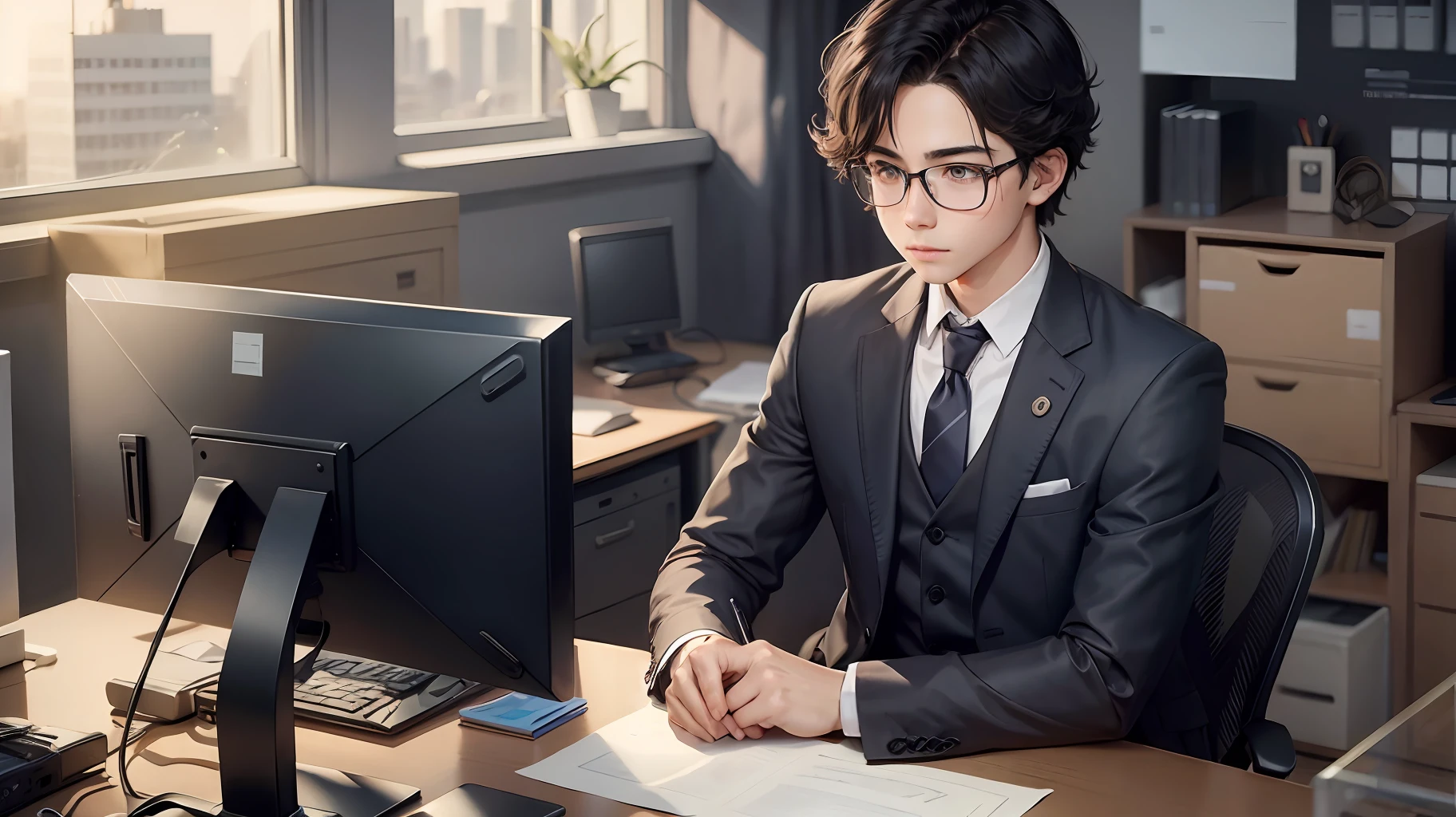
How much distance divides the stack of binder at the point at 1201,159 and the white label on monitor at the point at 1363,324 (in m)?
0.41

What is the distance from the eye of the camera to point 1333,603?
3.23 meters

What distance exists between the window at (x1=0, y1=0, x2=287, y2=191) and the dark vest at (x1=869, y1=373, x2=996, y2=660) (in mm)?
1659

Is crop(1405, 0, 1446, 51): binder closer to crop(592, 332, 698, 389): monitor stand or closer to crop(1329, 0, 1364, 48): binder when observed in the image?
crop(1329, 0, 1364, 48): binder

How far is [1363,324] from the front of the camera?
3.06m

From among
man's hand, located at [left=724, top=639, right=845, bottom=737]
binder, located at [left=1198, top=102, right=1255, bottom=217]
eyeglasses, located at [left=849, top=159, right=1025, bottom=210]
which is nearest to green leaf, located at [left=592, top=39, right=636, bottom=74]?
binder, located at [left=1198, top=102, right=1255, bottom=217]

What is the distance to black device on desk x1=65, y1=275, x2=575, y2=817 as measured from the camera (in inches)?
46.5

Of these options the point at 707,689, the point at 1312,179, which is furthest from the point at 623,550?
the point at 1312,179

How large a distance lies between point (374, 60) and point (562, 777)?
201cm

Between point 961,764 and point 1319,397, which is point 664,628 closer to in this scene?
point 961,764

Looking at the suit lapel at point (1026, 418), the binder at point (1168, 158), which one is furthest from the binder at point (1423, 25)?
the suit lapel at point (1026, 418)

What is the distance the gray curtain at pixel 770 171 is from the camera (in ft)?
12.1

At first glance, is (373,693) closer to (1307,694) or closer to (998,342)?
(998,342)

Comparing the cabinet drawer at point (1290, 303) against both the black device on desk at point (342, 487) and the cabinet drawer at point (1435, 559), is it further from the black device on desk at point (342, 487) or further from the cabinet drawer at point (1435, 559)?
the black device on desk at point (342, 487)

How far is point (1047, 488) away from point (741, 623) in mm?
358
